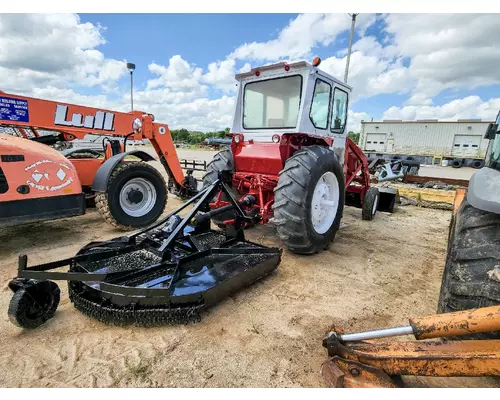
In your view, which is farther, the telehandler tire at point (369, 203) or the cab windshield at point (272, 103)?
the telehandler tire at point (369, 203)

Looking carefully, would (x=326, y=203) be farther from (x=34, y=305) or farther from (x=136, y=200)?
(x=34, y=305)

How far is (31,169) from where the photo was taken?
3.44 m

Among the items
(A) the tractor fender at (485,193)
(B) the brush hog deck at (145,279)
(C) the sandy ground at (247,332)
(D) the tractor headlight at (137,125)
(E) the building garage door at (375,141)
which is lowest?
(C) the sandy ground at (247,332)

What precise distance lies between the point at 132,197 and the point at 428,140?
26.9 metres

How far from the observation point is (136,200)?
4.65 metres

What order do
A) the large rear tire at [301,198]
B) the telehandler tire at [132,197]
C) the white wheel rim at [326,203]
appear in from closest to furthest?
the large rear tire at [301,198] < the white wheel rim at [326,203] < the telehandler tire at [132,197]

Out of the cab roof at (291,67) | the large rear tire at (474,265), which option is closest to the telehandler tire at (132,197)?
the cab roof at (291,67)

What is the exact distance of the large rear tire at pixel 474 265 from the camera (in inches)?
58.3

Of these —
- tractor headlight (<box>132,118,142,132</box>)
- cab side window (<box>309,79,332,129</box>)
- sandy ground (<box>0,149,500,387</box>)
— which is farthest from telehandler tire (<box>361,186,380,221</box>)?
tractor headlight (<box>132,118,142,132</box>)

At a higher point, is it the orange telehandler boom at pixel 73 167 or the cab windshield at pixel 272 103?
the cab windshield at pixel 272 103

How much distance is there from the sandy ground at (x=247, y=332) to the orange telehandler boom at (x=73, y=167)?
0.64 meters

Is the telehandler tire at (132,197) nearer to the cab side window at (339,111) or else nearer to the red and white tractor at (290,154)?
the red and white tractor at (290,154)

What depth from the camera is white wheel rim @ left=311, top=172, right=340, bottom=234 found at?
366 cm

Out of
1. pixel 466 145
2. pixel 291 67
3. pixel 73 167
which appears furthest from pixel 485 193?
pixel 466 145
